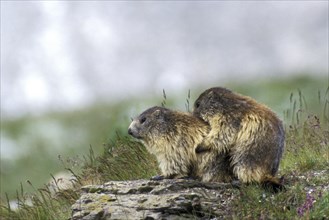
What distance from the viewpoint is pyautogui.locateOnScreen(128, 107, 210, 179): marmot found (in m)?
11.8

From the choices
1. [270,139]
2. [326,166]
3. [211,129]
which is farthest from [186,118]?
[326,166]

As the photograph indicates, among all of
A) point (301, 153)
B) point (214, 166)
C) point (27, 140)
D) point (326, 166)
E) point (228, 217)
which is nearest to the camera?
point (228, 217)

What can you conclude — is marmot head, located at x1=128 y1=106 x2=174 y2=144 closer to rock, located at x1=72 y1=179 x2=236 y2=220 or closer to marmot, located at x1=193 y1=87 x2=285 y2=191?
marmot, located at x1=193 y1=87 x2=285 y2=191

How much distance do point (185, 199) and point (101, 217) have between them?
3.40 feet

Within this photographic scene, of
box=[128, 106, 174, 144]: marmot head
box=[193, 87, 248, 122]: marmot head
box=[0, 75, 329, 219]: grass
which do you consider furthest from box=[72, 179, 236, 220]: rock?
box=[193, 87, 248, 122]: marmot head

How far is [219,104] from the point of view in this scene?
11.7m

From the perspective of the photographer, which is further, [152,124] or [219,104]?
[152,124]

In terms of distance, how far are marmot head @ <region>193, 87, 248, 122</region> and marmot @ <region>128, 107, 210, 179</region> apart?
0.16 meters

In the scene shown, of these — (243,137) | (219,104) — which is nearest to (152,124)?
(219,104)

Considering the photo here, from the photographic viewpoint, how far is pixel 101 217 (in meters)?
11.2

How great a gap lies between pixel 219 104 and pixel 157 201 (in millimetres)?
1536

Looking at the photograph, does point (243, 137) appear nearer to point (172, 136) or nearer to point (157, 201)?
point (172, 136)

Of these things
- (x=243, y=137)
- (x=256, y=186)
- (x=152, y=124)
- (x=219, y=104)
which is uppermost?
(x=219, y=104)

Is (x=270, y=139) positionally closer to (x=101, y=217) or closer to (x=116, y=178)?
(x=101, y=217)
